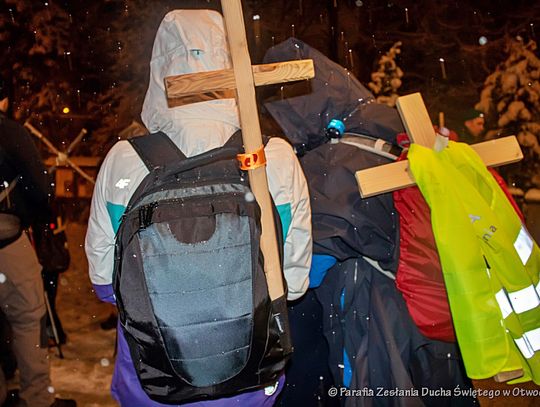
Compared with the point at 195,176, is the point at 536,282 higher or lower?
lower

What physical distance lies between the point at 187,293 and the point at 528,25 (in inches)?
176

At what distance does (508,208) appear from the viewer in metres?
1.81

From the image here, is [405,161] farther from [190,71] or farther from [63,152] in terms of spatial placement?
[63,152]

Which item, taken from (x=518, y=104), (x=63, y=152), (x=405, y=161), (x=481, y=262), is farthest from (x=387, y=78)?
(x=481, y=262)

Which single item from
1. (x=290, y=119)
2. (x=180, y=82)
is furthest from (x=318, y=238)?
(x=180, y=82)

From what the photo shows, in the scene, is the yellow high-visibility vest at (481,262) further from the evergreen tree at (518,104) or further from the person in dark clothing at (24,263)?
the evergreen tree at (518,104)

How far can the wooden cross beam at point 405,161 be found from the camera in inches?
70.5

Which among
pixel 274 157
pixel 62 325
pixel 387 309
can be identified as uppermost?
pixel 274 157

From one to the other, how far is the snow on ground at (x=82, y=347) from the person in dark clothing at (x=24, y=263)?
15cm

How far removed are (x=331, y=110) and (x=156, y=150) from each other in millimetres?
701

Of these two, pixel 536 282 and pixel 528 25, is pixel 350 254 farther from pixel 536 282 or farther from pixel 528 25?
pixel 528 25

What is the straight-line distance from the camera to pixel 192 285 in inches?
55.4

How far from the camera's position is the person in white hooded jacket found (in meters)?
1.61

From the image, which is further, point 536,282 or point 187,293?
point 536,282
